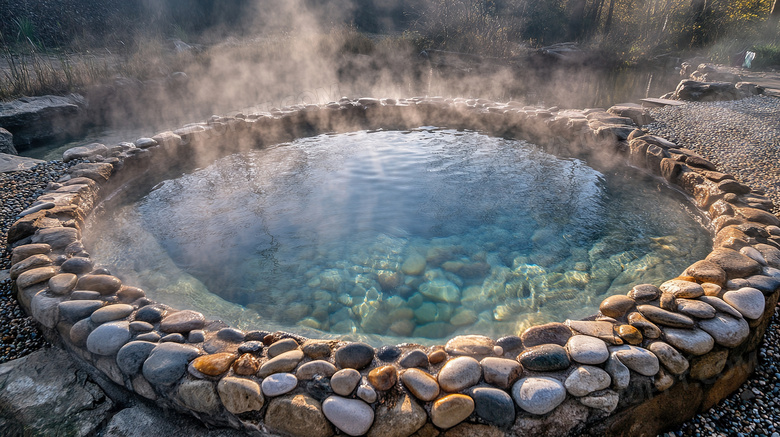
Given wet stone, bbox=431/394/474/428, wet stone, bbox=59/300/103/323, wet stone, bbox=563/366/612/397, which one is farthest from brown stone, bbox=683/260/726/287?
wet stone, bbox=59/300/103/323

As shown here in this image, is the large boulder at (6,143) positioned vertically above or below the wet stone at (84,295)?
above

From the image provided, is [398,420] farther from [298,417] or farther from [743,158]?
[743,158]

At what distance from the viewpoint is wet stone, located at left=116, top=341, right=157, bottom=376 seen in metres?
1.63

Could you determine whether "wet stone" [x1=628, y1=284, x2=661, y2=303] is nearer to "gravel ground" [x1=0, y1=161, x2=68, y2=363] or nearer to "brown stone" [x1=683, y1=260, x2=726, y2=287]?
"brown stone" [x1=683, y1=260, x2=726, y2=287]

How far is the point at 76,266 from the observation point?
2.23 m

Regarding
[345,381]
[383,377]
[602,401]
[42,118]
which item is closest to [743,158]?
[602,401]

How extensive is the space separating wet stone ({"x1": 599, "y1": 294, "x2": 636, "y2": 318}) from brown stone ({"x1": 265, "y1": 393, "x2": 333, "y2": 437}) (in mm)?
1362

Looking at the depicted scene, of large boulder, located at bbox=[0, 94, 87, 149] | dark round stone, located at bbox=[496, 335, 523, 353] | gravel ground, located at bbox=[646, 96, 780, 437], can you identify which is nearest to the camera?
gravel ground, located at bbox=[646, 96, 780, 437]

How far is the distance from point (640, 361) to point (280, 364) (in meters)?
1.41

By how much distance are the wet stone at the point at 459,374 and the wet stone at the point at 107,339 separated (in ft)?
4.60

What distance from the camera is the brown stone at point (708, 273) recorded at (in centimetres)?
194

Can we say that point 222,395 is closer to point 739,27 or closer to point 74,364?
point 74,364

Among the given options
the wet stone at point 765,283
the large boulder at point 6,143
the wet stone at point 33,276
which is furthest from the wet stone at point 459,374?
the large boulder at point 6,143

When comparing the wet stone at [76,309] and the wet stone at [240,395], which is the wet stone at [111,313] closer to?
the wet stone at [76,309]
